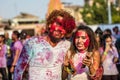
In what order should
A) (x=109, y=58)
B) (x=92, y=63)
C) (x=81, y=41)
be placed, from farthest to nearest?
1. (x=109, y=58)
2. (x=81, y=41)
3. (x=92, y=63)

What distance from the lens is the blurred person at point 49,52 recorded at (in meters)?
5.09

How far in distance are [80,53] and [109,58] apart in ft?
15.7

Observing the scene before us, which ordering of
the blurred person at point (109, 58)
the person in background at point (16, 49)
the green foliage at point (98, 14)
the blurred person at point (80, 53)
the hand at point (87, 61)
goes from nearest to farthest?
the hand at point (87, 61), the blurred person at point (80, 53), the blurred person at point (109, 58), the person in background at point (16, 49), the green foliage at point (98, 14)

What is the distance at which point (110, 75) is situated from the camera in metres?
9.86

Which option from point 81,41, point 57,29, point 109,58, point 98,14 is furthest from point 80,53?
point 98,14

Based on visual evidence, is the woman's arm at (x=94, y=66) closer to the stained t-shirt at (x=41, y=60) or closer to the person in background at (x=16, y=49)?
the stained t-shirt at (x=41, y=60)

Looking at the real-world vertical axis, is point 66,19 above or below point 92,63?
above

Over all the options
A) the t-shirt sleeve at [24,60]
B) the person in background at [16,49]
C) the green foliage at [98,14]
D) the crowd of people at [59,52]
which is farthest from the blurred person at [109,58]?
the green foliage at [98,14]

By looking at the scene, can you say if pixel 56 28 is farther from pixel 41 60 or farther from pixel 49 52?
pixel 41 60

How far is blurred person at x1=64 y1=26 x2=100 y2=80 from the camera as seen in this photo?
4.97 metres

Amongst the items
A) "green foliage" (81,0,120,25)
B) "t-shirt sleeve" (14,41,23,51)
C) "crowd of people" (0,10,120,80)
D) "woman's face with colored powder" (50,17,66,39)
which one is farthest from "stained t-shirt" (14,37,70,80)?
"green foliage" (81,0,120,25)

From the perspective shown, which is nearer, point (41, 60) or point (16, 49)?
point (41, 60)

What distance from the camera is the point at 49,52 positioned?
5.10m

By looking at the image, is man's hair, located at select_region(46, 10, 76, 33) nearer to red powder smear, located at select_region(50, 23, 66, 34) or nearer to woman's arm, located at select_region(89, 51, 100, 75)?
red powder smear, located at select_region(50, 23, 66, 34)
